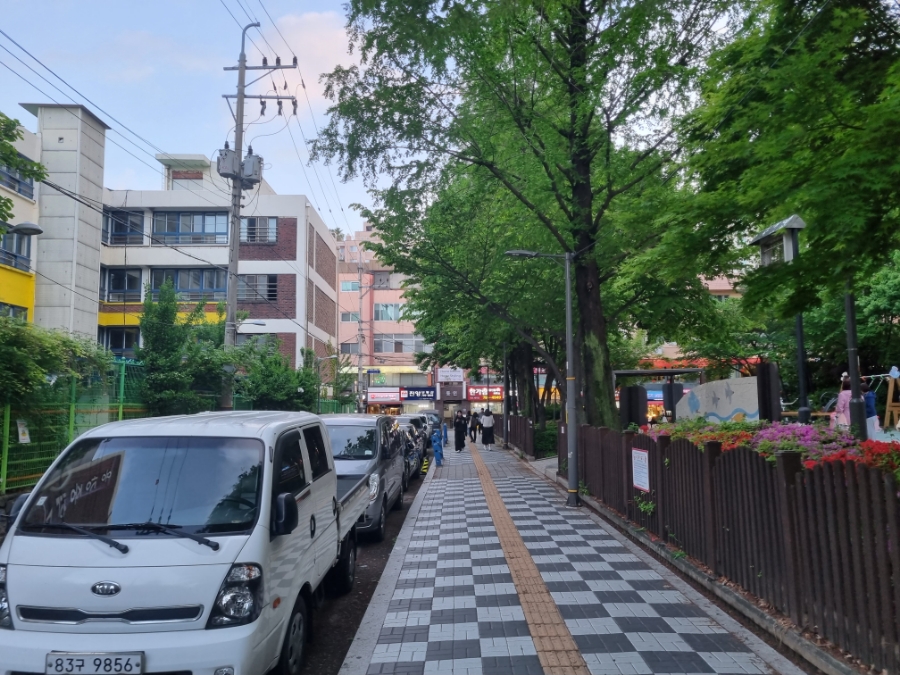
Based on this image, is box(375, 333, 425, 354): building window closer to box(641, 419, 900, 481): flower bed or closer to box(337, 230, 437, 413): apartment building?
box(337, 230, 437, 413): apartment building

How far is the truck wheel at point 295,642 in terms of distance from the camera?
4988 mm

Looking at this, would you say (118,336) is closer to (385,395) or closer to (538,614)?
(385,395)

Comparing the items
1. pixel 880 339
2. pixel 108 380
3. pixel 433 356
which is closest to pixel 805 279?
pixel 108 380

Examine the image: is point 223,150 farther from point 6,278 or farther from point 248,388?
point 6,278

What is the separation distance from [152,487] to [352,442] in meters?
7.50

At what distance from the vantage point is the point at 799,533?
18.6ft

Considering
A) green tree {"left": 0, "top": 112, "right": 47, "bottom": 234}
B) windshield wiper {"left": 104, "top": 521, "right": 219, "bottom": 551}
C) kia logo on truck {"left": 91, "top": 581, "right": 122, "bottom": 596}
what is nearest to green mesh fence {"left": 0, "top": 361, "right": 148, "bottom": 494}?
green tree {"left": 0, "top": 112, "right": 47, "bottom": 234}

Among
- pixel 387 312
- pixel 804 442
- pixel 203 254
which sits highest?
pixel 387 312

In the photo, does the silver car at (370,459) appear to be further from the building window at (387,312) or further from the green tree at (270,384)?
the building window at (387,312)

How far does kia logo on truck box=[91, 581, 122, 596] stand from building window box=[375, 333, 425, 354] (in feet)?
226

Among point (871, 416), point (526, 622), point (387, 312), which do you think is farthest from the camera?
point (387, 312)

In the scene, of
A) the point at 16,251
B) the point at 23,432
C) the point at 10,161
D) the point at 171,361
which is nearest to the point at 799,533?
the point at 10,161

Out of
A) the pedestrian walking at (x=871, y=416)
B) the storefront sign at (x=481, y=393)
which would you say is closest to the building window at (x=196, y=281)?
the pedestrian walking at (x=871, y=416)

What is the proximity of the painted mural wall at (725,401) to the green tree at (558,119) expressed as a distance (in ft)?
Answer: 6.35
